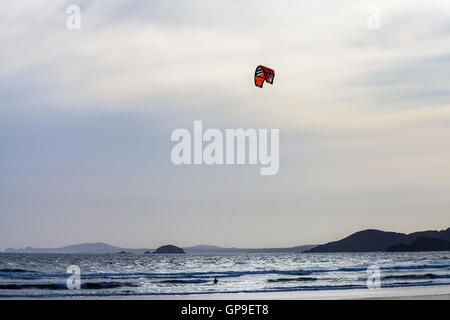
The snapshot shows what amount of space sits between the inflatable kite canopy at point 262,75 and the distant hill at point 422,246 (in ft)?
386

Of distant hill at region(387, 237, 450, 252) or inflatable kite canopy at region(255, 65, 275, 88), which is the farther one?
distant hill at region(387, 237, 450, 252)

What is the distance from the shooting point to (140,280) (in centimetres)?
3766

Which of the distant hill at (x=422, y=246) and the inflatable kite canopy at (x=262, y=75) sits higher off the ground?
the inflatable kite canopy at (x=262, y=75)

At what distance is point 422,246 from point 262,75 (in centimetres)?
11824

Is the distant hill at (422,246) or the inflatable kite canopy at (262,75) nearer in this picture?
the inflatable kite canopy at (262,75)

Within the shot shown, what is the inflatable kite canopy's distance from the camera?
2593 cm

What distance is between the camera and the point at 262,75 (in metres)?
26.5

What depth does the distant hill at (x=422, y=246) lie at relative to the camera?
136 meters

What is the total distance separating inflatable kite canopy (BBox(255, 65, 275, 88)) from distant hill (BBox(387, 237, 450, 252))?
Answer: 118 m

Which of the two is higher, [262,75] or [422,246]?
[262,75]

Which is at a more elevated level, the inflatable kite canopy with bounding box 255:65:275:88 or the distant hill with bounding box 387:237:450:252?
the inflatable kite canopy with bounding box 255:65:275:88
